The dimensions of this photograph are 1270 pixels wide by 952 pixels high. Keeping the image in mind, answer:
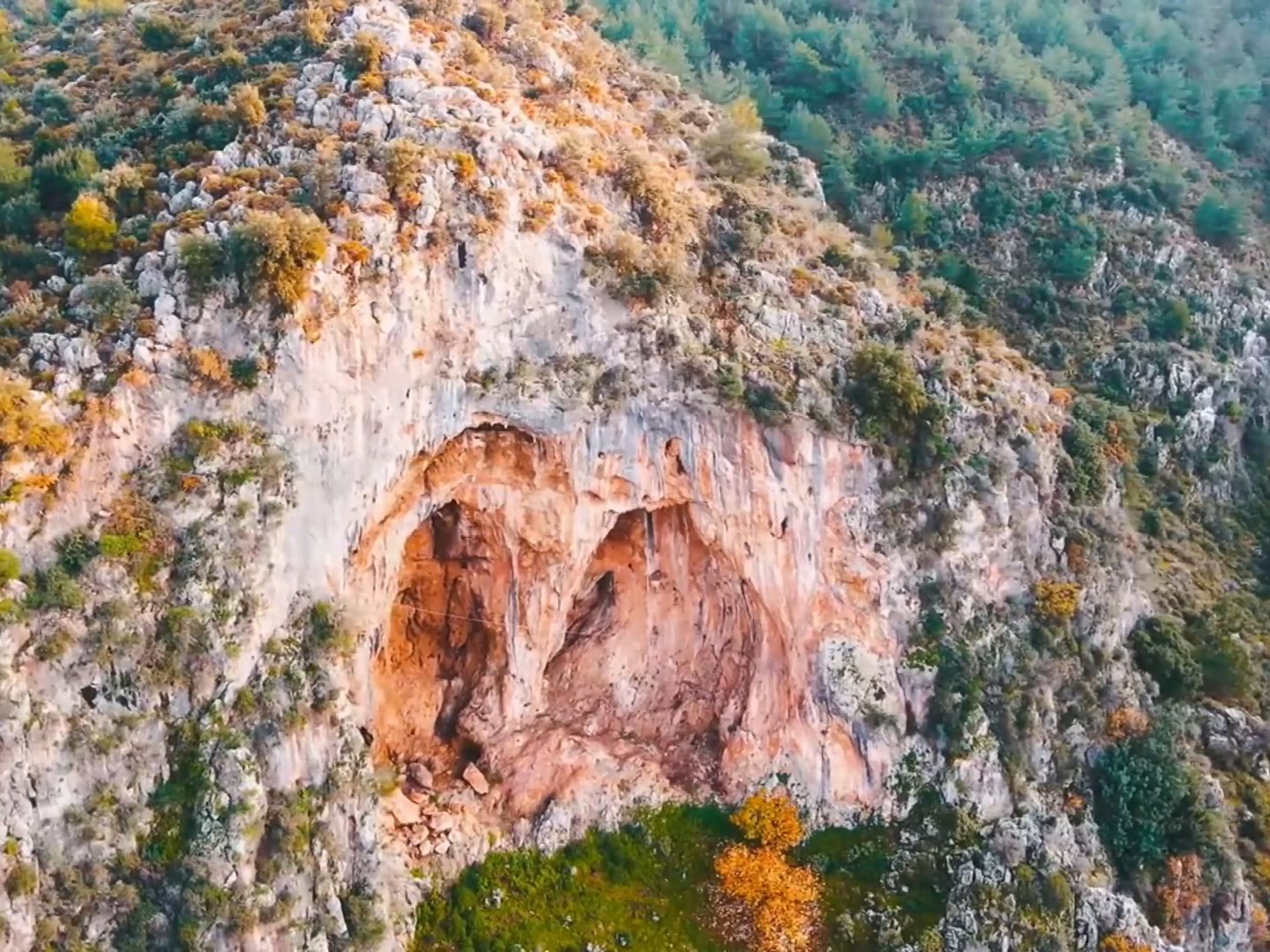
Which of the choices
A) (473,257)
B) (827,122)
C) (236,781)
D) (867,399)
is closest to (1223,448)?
(867,399)

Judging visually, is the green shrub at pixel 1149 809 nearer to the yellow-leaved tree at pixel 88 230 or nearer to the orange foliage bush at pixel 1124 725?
the orange foliage bush at pixel 1124 725

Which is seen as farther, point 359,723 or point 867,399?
point 867,399

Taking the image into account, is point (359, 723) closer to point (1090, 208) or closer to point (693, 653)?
point (693, 653)

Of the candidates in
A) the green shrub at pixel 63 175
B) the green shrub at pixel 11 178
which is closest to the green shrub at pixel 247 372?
the green shrub at pixel 63 175

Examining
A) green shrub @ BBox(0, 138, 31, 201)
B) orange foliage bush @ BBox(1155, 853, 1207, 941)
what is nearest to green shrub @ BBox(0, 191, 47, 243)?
green shrub @ BBox(0, 138, 31, 201)

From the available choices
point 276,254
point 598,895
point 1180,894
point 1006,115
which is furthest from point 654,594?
point 1006,115

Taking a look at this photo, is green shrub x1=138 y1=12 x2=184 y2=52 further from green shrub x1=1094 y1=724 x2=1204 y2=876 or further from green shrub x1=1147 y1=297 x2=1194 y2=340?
green shrub x1=1147 y1=297 x2=1194 y2=340

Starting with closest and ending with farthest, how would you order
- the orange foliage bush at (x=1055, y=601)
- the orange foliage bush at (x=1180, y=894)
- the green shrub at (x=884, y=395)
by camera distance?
the orange foliage bush at (x=1180, y=894) < the green shrub at (x=884, y=395) < the orange foliage bush at (x=1055, y=601)
